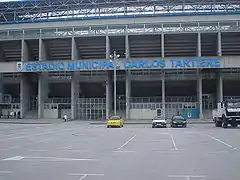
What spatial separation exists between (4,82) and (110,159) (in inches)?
2230

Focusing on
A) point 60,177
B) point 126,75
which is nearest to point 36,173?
point 60,177

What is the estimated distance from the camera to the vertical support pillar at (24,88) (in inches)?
2247

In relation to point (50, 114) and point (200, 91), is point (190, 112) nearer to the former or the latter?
point (200, 91)

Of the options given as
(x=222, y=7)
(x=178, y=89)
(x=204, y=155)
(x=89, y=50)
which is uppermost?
(x=222, y=7)

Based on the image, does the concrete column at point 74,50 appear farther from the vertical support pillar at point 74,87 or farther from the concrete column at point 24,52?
the concrete column at point 24,52

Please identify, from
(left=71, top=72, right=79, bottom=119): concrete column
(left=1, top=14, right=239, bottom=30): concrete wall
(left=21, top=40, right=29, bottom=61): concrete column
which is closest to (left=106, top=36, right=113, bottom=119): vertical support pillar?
(left=1, top=14, right=239, bottom=30): concrete wall

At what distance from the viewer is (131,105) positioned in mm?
56469

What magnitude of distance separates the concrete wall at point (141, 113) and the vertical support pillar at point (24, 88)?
20.7 meters

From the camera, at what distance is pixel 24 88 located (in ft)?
192

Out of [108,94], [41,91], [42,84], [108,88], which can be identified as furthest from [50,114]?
[108,88]

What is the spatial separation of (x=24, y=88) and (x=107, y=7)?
2267 cm

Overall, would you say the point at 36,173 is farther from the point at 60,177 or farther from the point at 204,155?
the point at 204,155

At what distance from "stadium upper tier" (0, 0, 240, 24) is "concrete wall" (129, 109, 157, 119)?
58.4ft

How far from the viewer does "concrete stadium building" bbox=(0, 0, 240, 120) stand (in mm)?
53438
